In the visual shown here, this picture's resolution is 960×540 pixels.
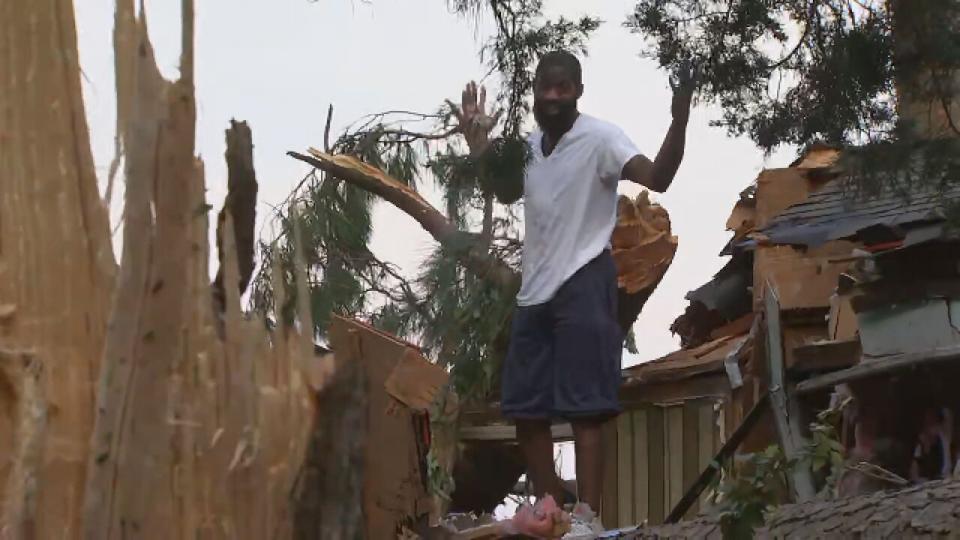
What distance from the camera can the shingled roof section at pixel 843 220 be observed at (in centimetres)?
664

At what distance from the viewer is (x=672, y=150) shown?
488 cm

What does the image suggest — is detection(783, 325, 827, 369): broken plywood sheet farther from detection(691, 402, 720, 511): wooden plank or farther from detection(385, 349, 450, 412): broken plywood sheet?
detection(385, 349, 450, 412): broken plywood sheet

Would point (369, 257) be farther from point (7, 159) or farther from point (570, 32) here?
point (7, 159)

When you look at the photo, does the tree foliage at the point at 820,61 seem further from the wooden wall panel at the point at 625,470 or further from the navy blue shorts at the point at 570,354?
the wooden wall panel at the point at 625,470

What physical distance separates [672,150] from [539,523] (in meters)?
1.40

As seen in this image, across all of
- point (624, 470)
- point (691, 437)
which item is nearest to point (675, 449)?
point (691, 437)

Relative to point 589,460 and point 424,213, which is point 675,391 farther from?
point 589,460

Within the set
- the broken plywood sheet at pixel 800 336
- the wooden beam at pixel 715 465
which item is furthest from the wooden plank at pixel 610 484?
the wooden beam at pixel 715 465

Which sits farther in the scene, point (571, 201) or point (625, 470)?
point (625, 470)

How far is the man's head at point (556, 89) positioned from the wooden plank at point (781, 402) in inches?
68.8

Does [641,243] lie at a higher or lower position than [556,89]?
higher

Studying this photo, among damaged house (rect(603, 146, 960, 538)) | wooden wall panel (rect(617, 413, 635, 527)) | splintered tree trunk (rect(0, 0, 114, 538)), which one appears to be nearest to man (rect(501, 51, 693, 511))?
damaged house (rect(603, 146, 960, 538))

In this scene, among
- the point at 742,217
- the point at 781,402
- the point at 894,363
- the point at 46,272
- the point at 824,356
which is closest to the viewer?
the point at 46,272

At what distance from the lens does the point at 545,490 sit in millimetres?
5008
